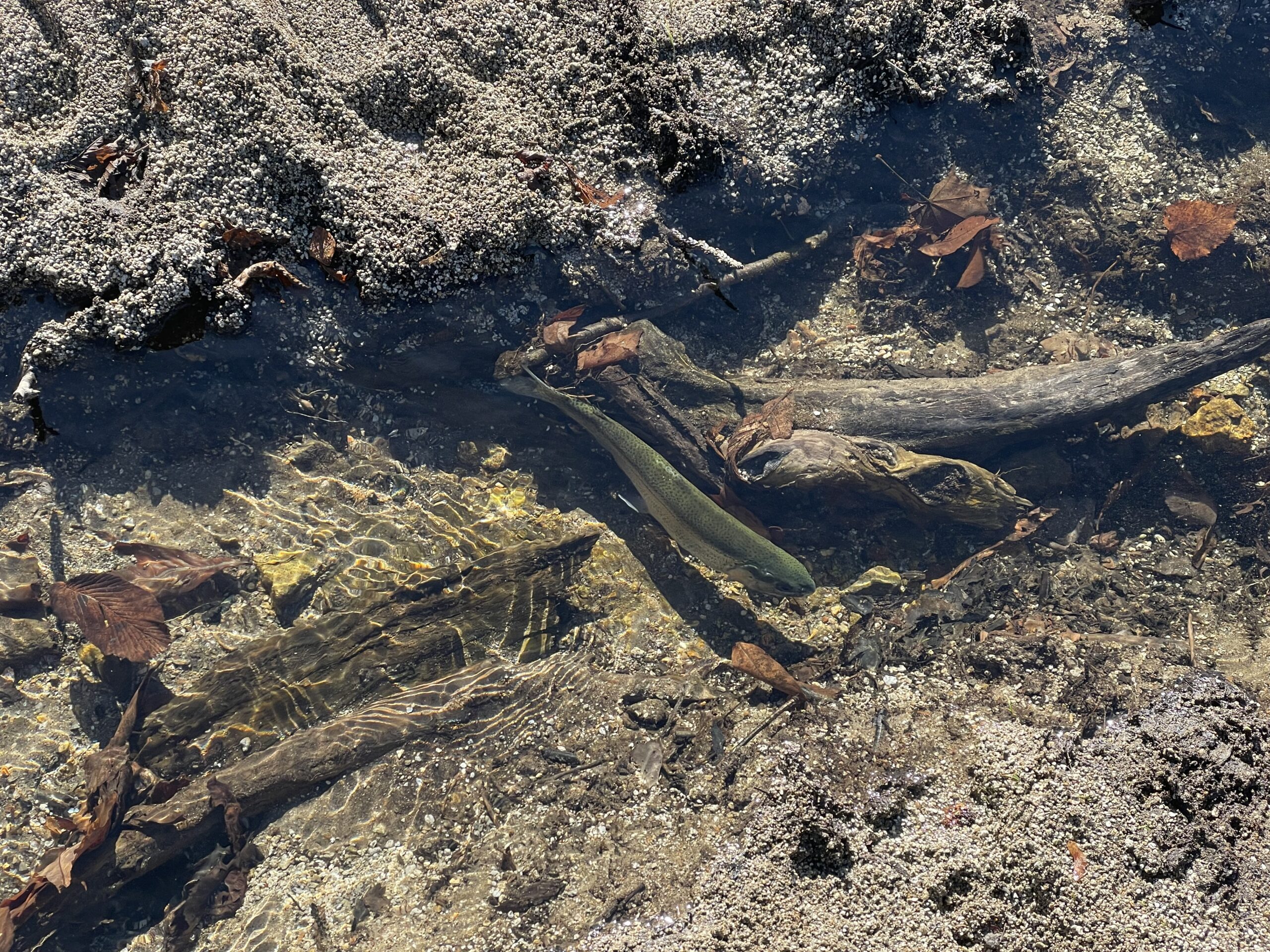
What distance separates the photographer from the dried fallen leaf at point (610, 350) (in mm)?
4934

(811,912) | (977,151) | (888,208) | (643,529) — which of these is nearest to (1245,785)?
(811,912)

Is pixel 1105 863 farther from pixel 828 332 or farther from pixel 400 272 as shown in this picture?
pixel 400 272

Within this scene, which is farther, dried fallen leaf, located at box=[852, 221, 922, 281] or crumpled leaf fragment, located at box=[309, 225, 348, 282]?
dried fallen leaf, located at box=[852, 221, 922, 281]

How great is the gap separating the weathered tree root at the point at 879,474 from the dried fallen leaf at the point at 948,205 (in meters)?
2.00

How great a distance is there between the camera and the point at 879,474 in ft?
16.1

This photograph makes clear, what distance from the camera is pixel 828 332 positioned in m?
5.61

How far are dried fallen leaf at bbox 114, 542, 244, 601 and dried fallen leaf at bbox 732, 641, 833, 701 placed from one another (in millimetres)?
3756

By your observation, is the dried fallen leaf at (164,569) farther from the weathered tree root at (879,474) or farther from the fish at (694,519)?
the weathered tree root at (879,474)

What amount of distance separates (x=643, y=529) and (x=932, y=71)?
3740 millimetres

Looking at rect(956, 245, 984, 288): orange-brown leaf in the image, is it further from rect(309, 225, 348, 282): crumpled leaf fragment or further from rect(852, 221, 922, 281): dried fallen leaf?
rect(309, 225, 348, 282): crumpled leaf fragment

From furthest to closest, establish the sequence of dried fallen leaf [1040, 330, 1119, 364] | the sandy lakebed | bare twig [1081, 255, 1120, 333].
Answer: bare twig [1081, 255, 1120, 333] → dried fallen leaf [1040, 330, 1119, 364] → the sandy lakebed

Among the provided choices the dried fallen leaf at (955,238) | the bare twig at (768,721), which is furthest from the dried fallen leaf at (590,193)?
the bare twig at (768,721)

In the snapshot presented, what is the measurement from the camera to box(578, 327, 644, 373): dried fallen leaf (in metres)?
4.93

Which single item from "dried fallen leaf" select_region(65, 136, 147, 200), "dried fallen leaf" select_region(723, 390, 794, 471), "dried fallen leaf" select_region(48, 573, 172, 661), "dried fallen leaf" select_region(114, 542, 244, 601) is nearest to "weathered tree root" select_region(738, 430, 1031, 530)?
"dried fallen leaf" select_region(723, 390, 794, 471)
